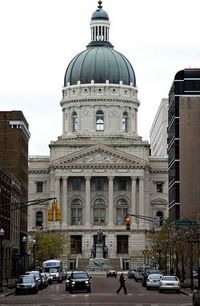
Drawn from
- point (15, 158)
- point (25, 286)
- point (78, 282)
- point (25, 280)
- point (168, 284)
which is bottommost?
point (25, 286)

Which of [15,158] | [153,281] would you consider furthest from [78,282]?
[15,158]

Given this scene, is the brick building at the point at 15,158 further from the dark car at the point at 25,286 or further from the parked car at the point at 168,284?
the parked car at the point at 168,284

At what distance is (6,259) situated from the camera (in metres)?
144

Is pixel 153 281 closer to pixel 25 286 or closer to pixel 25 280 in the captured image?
pixel 25 280

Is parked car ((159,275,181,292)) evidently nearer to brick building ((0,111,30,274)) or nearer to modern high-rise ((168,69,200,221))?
brick building ((0,111,30,274))

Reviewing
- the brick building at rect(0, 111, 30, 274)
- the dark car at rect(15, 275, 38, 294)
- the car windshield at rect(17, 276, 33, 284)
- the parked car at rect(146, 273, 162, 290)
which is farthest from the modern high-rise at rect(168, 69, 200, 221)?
the dark car at rect(15, 275, 38, 294)

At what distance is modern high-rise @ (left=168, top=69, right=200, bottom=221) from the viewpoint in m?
167

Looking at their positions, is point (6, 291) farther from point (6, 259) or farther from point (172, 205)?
point (172, 205)

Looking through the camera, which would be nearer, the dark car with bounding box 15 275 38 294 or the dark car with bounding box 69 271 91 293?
the dark car with bounding box 15 275 38 294

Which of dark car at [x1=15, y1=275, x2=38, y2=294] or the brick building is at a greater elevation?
the brick building

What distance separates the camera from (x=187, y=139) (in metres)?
167

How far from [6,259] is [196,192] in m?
34.5

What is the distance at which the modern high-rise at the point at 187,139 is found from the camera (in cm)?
16662

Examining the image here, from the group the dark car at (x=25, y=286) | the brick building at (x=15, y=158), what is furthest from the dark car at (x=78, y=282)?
the brick building at (x=15, y=158)
